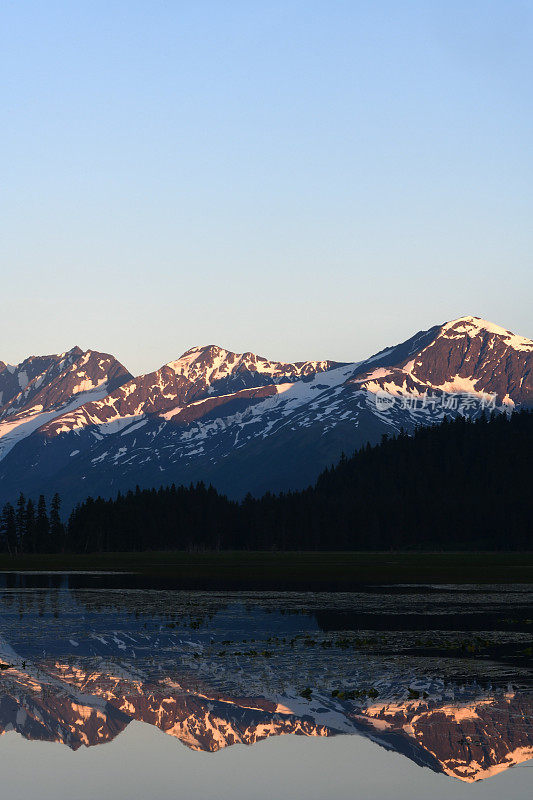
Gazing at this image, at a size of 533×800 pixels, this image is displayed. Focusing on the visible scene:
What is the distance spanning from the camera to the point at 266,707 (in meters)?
39.1

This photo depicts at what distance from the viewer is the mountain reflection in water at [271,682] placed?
34.5 meters

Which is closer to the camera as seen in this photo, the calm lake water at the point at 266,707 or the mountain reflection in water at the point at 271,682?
the calm lake water at the point at 266,707

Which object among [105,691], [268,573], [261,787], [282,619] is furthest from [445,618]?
[268,573]

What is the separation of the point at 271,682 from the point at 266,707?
18.6 feet

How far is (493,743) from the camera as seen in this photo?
33.0m

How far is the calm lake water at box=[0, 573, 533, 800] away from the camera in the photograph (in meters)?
29.3

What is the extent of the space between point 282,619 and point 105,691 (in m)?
31.3

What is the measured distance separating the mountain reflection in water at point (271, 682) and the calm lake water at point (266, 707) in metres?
0.11

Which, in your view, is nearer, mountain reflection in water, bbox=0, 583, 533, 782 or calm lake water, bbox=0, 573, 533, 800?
calm lake water, bbox=0, 573, 533, 800

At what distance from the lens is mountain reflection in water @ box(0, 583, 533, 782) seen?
113 ft

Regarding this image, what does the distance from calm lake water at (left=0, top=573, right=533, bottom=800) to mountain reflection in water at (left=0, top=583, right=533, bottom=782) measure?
107 millimetres

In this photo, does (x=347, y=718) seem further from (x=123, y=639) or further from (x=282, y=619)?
(x=282, y=619)

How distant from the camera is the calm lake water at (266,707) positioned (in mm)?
29328

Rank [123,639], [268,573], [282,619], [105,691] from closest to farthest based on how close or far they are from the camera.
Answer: [105,691] → [123,639] → [282,619] → [268,573]
